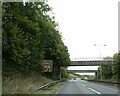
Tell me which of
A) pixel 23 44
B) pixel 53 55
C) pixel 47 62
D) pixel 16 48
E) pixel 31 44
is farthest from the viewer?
pixel 53 55

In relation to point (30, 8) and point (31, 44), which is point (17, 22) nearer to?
point (30, 8)

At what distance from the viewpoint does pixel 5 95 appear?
15805 mm

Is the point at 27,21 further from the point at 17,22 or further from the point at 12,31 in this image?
the point at 12,31

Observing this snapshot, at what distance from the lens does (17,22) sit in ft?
94.7

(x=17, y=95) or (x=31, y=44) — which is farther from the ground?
(x=31, y=44)

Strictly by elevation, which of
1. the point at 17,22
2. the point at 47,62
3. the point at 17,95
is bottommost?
the point at 17,95

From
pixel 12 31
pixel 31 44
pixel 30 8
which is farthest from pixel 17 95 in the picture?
pixel 31 44

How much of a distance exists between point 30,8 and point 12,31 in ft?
14.9

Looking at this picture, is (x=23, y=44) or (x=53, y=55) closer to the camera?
(x=23, y=44)

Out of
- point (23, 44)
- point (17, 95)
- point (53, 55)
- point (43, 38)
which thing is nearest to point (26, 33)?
point (23, 44)

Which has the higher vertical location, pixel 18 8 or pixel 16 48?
pixel 18 8

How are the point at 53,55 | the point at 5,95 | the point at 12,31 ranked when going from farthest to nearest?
the point at 53,55, the point at 12,31, the point at 5,95

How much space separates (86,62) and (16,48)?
83665mm

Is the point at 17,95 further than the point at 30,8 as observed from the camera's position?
No
